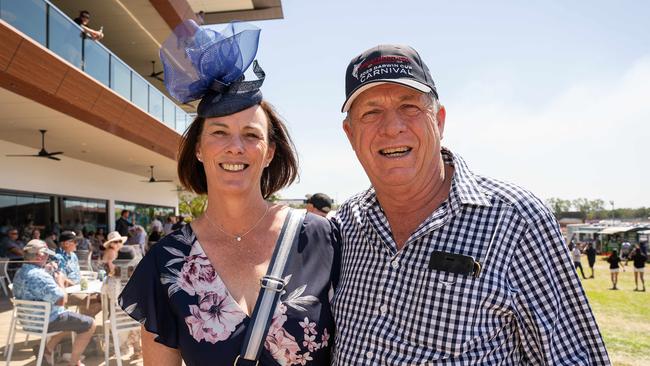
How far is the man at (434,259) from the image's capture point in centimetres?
162

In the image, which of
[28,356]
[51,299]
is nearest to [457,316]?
[51,299]

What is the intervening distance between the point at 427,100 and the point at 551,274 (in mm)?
809

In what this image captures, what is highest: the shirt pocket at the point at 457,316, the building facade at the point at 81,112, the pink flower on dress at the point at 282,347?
the building facade at the point at 81,112

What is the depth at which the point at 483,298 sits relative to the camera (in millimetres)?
1632

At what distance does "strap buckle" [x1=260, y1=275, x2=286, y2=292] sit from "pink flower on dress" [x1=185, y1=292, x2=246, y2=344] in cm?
15

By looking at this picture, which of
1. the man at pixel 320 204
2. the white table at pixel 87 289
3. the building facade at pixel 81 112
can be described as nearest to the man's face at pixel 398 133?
the building facade at pixel 81 112

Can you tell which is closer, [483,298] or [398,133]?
[483,298]

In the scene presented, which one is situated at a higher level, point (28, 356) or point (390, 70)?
point (390, 70)

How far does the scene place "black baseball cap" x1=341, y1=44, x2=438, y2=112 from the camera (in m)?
1.85

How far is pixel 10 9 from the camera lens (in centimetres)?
830

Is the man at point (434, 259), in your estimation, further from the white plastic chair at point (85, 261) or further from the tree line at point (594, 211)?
the tree line at point (594, 211)

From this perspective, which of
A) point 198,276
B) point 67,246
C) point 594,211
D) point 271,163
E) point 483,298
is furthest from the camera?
point 594,211

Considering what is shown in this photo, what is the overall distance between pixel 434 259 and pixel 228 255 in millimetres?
947

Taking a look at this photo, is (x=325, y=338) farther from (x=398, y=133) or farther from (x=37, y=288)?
(x=37, y=288)
